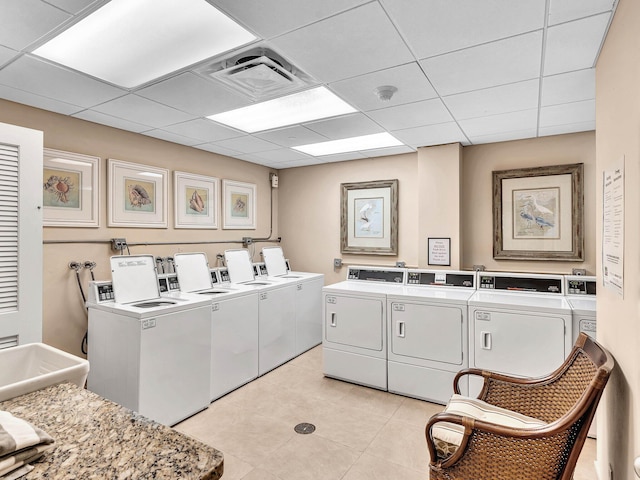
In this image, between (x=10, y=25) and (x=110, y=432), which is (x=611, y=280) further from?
(x=10, y=25)

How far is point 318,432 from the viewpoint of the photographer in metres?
2.63

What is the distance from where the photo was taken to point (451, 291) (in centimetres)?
345

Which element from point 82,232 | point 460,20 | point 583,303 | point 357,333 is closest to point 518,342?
point 583,303

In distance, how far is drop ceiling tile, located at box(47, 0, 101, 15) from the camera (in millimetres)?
1548

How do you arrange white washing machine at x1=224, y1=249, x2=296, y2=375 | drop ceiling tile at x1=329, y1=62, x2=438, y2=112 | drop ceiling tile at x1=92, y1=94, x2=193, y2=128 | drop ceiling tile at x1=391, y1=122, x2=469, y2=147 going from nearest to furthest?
drop ceiling tile at x1=329, y1=62, x2=438, y2=112
drop ceiling tile at x1=92, y1=94, x2=193, y2=128
drop ceiling tile at x1=391, y1=122, x2=469, y2=147
white washing machine at x1=224, y1=249, x2=296, y2=375

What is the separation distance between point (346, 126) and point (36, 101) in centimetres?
238

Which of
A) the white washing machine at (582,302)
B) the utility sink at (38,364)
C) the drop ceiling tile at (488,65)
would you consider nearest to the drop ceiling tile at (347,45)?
the drop ceiling tile at (488,65)

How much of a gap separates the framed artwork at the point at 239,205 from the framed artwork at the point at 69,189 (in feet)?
4.99

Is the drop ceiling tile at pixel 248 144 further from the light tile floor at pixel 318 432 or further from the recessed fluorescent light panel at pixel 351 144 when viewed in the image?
the light tile floor at pixel 318 432

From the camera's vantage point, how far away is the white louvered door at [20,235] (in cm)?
188

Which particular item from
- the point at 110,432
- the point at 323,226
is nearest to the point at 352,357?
the point at 323,226

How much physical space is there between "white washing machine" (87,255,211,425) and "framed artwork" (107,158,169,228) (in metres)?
0.47

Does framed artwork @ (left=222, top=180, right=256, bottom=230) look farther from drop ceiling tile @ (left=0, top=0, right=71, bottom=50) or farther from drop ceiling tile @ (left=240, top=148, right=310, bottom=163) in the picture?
drop ceiling tile @ (left=0, top=0, right=71, bottom=50)

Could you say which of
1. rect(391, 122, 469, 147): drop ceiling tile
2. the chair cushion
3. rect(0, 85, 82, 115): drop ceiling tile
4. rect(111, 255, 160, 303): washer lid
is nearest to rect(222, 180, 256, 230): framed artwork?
rect(111, 255, 160, 303): washer lid
